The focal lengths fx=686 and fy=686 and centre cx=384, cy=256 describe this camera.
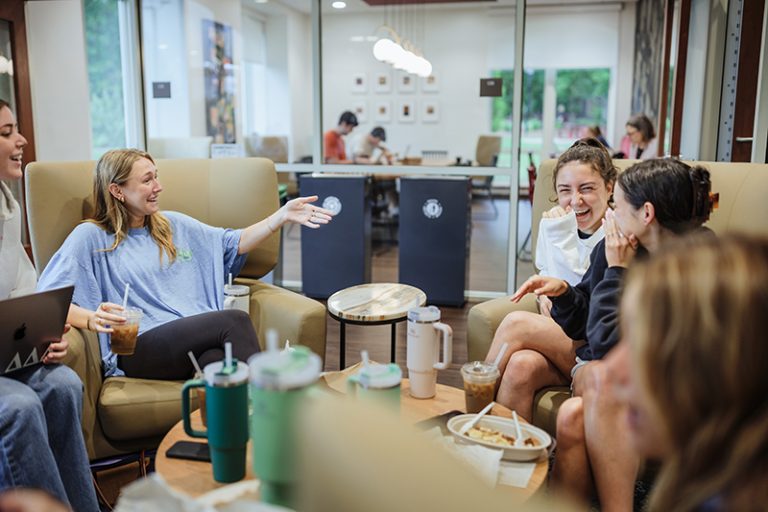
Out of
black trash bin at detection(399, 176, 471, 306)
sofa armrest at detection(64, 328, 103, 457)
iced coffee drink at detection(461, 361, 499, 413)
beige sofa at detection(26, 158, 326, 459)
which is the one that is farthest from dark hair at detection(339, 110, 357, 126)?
iced coffee drink at detection(461, 361, 499, 413)

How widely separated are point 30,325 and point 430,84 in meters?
8.04

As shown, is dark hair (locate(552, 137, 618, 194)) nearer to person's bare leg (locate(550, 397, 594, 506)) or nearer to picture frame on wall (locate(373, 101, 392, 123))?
person's bare leg (locate(550, 397, 594, 506))

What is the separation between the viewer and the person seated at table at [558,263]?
2.05 metres

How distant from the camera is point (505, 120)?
9.59m

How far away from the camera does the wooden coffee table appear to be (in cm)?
140

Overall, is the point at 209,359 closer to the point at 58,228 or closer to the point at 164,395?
the point at 164,395

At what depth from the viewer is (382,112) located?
9523 mm

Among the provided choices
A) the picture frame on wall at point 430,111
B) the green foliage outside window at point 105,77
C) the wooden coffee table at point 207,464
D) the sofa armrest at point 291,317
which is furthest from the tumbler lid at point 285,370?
the picture frame on wall at point 430,111

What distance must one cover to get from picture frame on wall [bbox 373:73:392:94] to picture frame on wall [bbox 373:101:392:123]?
0.16 metres

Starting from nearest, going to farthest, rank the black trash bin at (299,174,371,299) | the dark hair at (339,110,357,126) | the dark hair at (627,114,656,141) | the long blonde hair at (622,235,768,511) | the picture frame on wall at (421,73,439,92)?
the long blonde hair at (622,235,768,511)
the black trash bin at (299,174,371,299)
the dark hair at (627,114,656,141)
the dark hair at (339,110,357,126)
the picture frame on wall at (421,73,439,92)

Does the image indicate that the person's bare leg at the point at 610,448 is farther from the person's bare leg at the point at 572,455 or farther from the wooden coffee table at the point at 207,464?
the wooden coffee table at the point at 207,464

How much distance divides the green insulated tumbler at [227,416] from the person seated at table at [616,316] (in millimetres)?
868

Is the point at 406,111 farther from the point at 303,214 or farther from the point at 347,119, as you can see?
the point at 303,214

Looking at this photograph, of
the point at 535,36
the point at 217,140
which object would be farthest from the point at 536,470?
the point at 535,36
